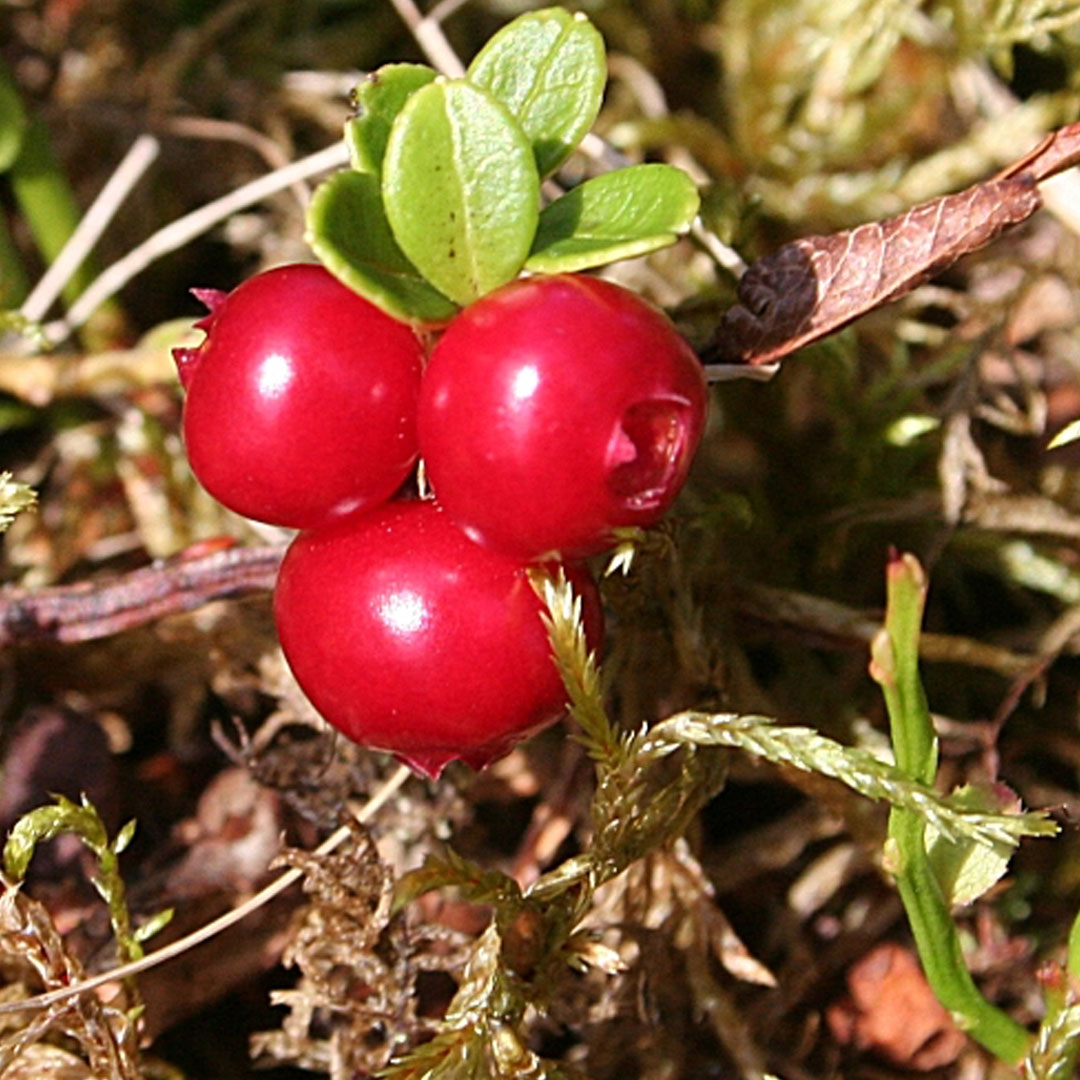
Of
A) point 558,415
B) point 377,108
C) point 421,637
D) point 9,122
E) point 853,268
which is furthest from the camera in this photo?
point 9,122

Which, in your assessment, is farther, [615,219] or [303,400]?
[615,219]

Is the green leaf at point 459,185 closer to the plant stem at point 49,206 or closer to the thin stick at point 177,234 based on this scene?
the thin stick at point 177,234


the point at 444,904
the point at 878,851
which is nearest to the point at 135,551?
the point at 444,904

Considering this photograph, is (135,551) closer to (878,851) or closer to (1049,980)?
(878,851)

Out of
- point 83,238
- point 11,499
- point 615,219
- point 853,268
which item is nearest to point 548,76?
point 615,219

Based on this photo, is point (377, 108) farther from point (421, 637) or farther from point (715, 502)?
point (715, 502)

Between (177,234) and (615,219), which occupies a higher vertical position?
(615,219)

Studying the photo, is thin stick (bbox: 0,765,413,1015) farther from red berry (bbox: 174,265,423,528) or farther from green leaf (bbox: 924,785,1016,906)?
green leaf (bbox: 924,785,1016,906)
